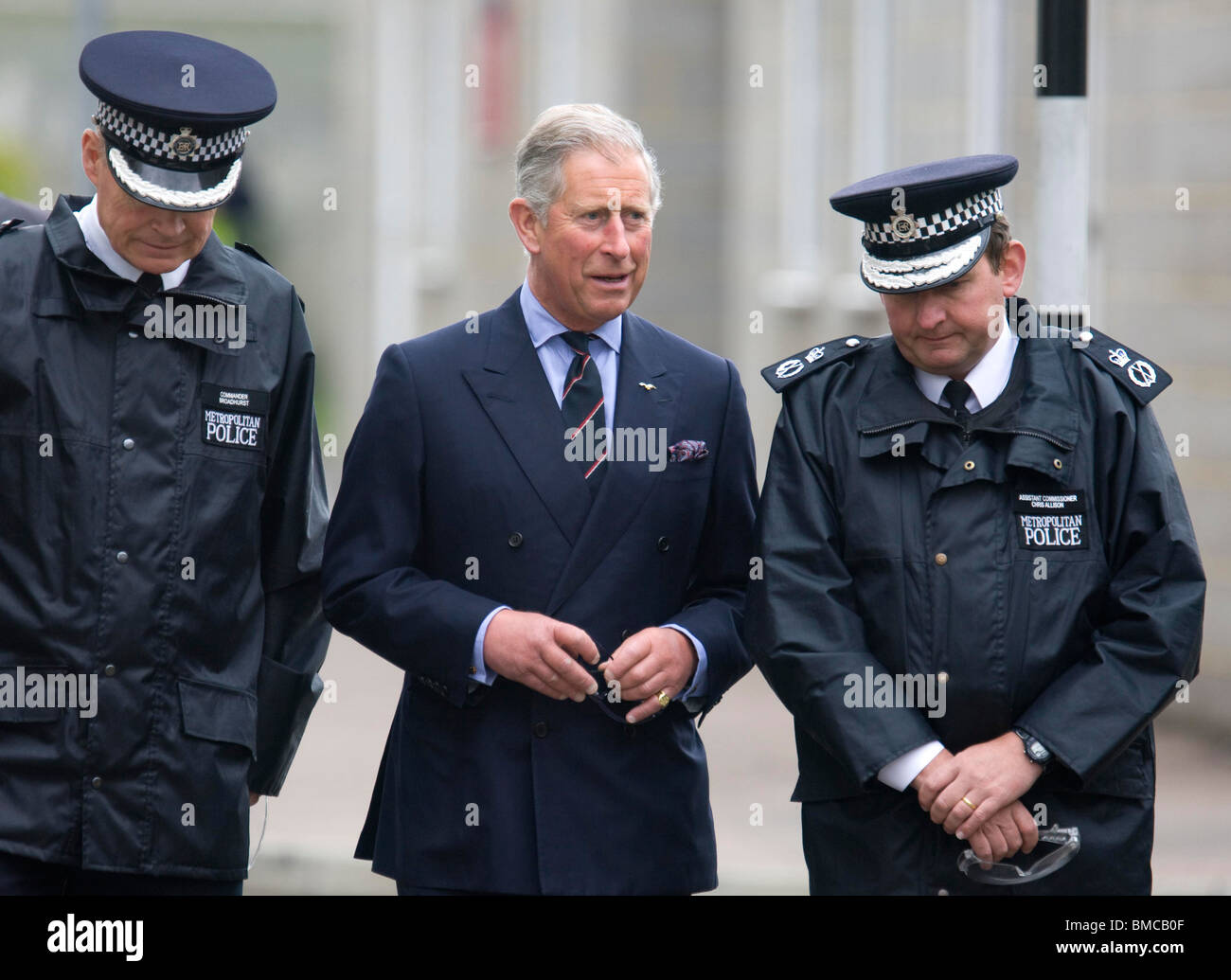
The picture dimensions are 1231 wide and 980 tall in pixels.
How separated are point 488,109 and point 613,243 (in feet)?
44.7

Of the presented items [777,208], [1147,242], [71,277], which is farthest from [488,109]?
[71,277]

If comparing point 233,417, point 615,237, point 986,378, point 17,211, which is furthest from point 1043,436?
point 17,211

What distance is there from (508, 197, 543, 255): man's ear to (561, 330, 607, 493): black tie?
0.66ft

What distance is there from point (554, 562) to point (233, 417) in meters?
0.71

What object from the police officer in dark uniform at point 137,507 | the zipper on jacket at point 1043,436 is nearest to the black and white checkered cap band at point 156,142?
the police officer in dark uniform at point 137,507

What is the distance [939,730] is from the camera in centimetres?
429

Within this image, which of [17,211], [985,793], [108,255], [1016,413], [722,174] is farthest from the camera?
[722,174]

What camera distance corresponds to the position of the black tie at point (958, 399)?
4395 mm

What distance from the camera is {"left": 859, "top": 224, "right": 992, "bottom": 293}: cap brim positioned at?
431 cm

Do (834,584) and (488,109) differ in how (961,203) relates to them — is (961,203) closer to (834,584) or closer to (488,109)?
(834,584)

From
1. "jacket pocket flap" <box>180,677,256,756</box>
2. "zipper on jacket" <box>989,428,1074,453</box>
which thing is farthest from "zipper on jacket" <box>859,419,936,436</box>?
"jacket pocket flap" <box>180,677,256,756</box>

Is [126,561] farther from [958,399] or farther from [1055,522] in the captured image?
[1055,522]

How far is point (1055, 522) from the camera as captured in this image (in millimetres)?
4289

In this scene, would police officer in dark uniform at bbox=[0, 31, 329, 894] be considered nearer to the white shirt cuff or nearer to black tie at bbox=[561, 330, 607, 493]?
black tie at bbox=[561, 330, 607, 493]
